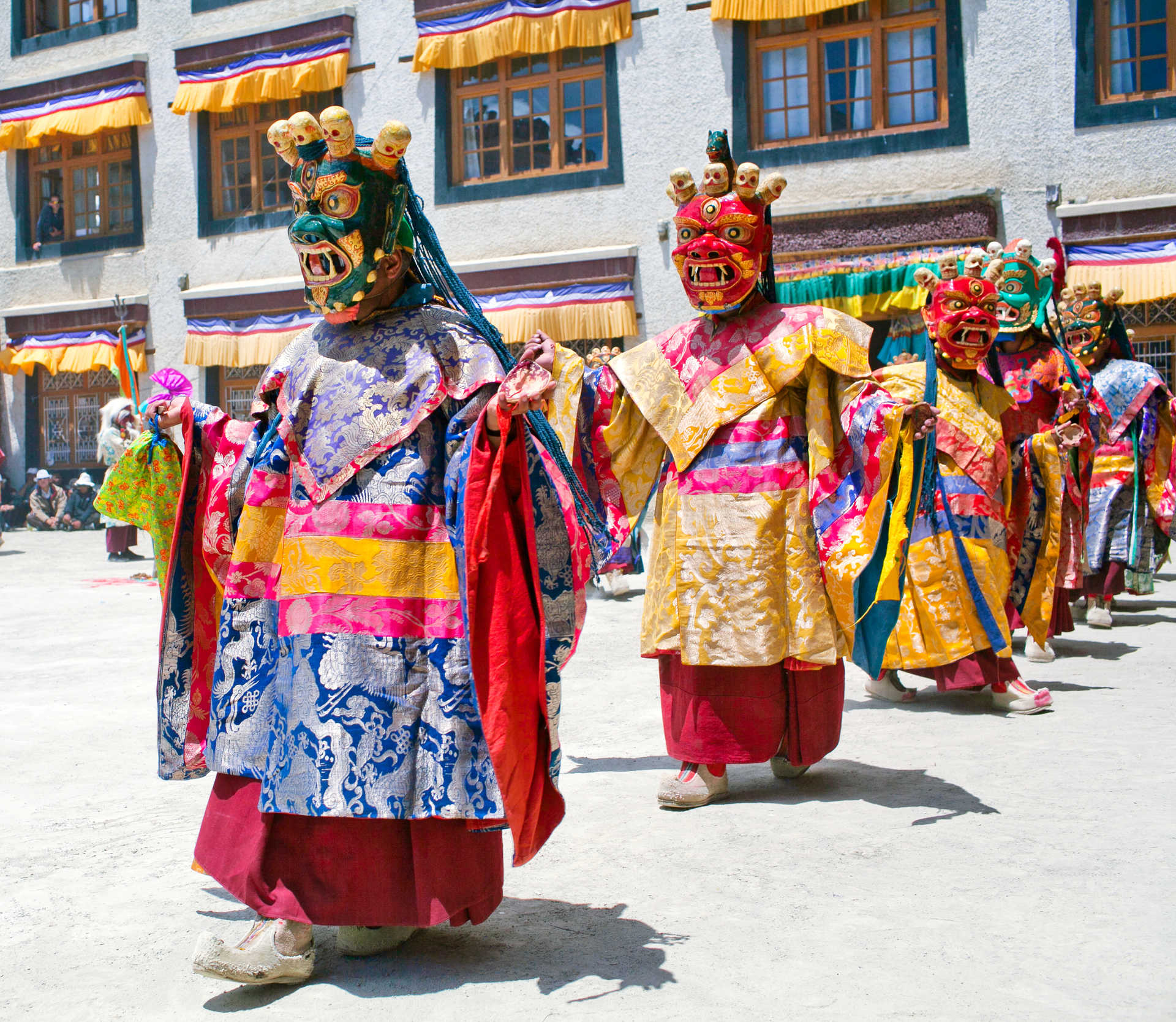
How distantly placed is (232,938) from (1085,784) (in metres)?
2.80

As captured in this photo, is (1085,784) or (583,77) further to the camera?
(583,77)

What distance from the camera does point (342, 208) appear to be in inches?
110

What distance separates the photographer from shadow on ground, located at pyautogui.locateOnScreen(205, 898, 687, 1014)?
2604 millimetres

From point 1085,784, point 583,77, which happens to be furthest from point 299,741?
point 583,77

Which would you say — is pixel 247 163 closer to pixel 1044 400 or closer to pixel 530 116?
pixel 530 116

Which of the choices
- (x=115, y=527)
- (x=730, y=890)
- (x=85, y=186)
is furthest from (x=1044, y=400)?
(x=85, y=186)

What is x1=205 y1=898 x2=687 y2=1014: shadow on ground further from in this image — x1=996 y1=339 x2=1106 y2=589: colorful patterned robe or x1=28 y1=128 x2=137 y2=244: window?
x1=28 y1=128 x2=137 y2=244: window

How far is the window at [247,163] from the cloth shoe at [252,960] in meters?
14.4

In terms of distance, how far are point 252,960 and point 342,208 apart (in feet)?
5.37

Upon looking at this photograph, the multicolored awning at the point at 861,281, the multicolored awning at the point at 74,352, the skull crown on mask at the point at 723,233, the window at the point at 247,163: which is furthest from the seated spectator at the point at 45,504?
the skull crown on mask at the point at 723,233

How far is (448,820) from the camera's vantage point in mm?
2635

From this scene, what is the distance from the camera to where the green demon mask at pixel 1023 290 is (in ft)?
19.9

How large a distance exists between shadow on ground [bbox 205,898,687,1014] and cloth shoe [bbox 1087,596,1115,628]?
5.68 metres

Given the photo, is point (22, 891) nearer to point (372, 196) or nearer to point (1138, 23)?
point (372, 196)
